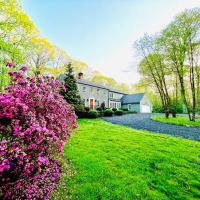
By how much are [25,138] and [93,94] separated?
27933 millimetres

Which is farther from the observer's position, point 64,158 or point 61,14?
point 61,14

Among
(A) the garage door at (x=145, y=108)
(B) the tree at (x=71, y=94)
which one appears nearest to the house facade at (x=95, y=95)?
(A) the garage door at (x=145, y=108)

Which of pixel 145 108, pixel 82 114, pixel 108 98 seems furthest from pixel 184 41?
pixel 145 108

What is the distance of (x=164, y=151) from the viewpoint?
6.59 m

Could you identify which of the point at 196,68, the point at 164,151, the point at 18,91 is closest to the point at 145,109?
the point at 196,68

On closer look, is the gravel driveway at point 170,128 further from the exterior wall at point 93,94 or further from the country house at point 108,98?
the country house at point 108,98

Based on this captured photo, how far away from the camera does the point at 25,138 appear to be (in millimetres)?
2377

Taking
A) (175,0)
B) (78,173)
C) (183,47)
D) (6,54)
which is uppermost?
(175,0)

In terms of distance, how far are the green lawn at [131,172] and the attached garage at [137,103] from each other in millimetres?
29946

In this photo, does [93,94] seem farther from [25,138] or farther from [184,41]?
[25,138]

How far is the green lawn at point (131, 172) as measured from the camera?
3711 millimetres

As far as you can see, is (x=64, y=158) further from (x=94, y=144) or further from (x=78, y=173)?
(x=94, y=144)

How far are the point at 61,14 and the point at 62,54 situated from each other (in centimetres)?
1265

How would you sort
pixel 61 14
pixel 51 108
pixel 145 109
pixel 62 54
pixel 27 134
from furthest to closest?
pixel 145 109, pixel 62 54, pixel 61 14, pixel 51 108, pixel 27 134
